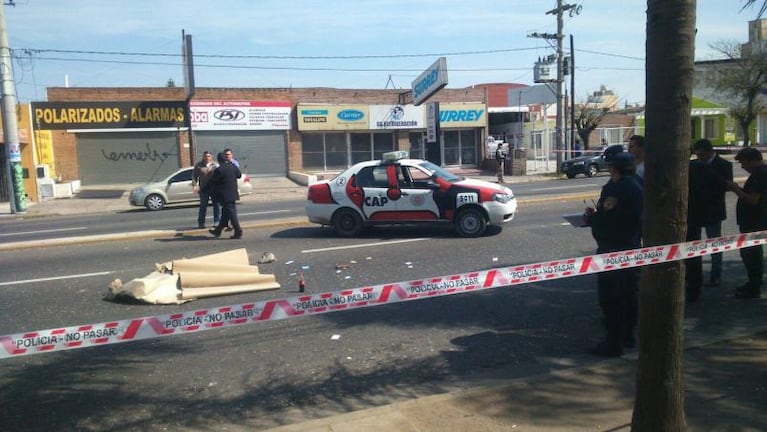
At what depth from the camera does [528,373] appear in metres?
5.25

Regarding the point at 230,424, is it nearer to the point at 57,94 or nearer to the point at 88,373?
the point at 88,373

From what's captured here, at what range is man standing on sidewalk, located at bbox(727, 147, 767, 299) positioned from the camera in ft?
22.1

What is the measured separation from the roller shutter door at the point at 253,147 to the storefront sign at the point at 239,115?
40 centimetres

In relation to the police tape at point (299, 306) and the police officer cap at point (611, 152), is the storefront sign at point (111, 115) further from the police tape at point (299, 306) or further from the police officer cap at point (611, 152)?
the police tape at point (299, 306)

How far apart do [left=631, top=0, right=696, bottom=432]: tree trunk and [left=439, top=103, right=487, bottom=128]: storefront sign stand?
34.3m

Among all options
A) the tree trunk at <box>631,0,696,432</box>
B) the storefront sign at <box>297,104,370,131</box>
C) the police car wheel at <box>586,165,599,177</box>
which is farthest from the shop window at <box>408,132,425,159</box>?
the tree trunk at <box>631,0,696,432</box>

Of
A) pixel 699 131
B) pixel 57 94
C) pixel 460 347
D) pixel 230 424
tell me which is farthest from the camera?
pixel 699 131

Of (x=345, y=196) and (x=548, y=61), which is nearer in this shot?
(x=345, y=196)

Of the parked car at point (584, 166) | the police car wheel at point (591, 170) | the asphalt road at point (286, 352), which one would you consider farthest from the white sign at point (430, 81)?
the asphalt road at point (286, 352)

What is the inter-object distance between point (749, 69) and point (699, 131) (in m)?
5.82

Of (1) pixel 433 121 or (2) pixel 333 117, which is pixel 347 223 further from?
(2) pixel 333 117

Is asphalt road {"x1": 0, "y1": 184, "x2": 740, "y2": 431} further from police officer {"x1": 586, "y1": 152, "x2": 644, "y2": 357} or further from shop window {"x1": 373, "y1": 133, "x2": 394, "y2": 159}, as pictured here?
shop window {"x1": 373, "y1": 133, "x2": 394, "y2": 159}

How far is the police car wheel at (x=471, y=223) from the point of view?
38.4ft

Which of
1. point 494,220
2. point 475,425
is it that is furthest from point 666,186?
point 494,220
